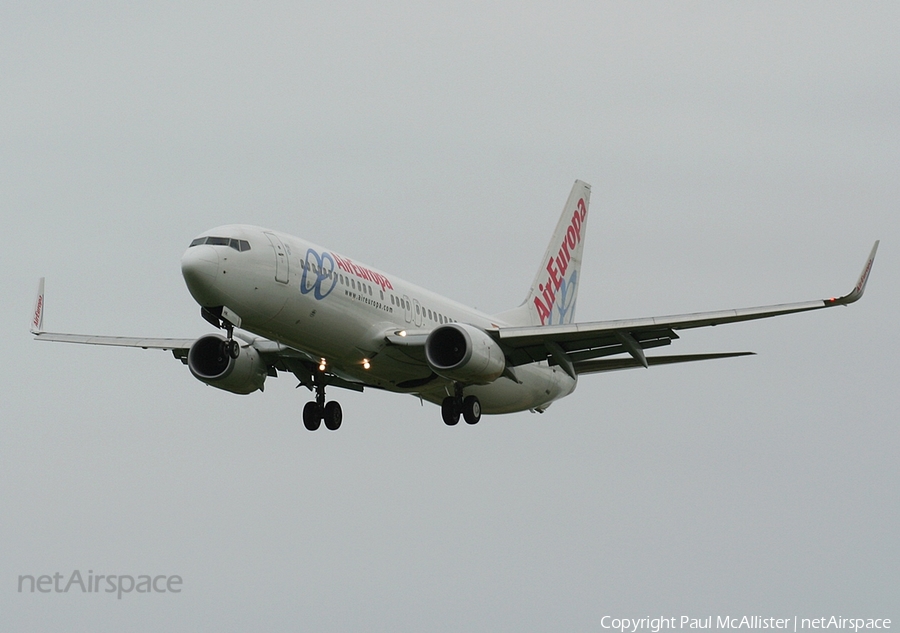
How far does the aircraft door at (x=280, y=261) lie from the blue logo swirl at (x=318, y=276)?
0.55 m

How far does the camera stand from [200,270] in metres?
33.4

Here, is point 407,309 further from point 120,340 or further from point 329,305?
point 120,340

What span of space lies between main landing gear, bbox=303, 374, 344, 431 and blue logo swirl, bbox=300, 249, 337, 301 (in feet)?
20.5

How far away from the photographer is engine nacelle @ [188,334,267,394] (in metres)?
39.3

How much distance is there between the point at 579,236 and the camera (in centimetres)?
5375

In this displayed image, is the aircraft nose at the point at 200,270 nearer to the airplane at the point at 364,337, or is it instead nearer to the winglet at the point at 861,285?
the airplane at the point at 364,337

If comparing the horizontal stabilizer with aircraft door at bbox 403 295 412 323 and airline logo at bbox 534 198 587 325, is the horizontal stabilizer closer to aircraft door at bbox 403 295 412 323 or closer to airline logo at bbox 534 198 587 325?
aircraft door at bbox 403 295 412 323

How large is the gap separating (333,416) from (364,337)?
225 inches

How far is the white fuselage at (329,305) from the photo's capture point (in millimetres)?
33875

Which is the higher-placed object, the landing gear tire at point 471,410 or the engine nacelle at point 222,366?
the engine nacelle at point 222,366

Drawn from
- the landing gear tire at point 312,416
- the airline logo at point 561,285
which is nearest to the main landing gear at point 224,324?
the landing gear tire at point 312,416

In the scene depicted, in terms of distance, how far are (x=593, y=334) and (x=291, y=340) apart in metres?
8.26

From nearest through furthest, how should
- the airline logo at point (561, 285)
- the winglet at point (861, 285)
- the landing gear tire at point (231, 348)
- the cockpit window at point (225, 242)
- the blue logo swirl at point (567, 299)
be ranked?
the winglet at point (861, 285), the cockpit window at point (225, 242), the landing gear tire at point (231, 348), the airline logo at point (561, 285), the blue logo swirl at point (567, 299)

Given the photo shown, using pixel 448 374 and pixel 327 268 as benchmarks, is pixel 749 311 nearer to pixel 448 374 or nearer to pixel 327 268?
pixel 448 374
